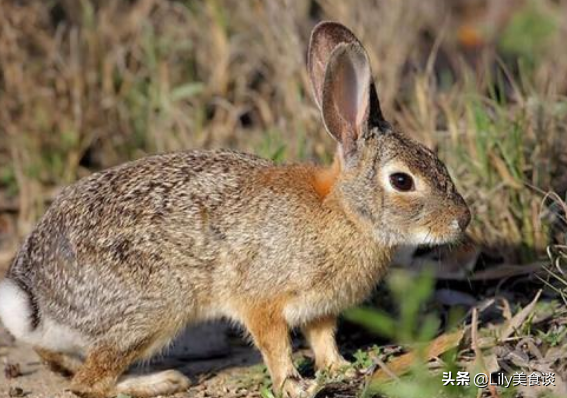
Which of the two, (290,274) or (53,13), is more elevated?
(53,13)

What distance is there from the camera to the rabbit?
4969 mm

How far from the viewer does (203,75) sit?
24.9ft

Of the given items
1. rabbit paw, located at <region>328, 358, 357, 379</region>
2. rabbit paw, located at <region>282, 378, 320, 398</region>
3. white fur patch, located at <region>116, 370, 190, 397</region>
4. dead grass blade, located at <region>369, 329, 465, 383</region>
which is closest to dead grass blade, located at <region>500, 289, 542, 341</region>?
dead grass blade, located at <region>369, 329, 465, 383</region>

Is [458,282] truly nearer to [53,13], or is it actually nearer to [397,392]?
[397,392]

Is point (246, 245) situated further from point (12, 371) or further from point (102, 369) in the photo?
point (12, 371)

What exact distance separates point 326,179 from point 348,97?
0.39 metres

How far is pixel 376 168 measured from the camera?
5004mm

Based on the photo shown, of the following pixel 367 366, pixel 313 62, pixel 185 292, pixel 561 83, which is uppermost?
pixel 313 62

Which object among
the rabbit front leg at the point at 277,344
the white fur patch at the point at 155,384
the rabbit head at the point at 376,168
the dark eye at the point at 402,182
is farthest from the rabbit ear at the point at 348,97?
the white fur patch at the point at 155,384

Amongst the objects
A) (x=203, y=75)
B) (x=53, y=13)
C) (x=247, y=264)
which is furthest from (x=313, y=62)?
(x=53, y=13)

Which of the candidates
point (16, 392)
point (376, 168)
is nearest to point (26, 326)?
point (16, 392)

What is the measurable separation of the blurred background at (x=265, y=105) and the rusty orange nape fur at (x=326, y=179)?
87 centimetres

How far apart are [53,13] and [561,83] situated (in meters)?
3.44

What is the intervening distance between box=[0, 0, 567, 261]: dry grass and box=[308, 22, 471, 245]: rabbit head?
1109 millimetres
